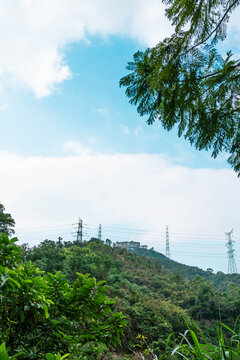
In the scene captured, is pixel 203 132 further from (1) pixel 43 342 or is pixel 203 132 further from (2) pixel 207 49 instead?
(1) pixel 43 342

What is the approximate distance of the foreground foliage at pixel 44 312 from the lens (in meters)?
1.06

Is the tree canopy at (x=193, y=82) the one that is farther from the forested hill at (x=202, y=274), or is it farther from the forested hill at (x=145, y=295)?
the forested hill at (x=202, y=274)

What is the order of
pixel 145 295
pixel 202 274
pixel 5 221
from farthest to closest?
1. pixel 202 274
2. pixel 5 221
3. pixel 145 295

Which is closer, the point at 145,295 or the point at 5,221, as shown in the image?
→ the point at 145,295

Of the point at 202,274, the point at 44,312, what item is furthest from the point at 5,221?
the point at 202,274

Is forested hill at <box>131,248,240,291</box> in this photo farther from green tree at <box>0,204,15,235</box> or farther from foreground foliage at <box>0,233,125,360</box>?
foreground foliage at <box>0,233,125,360</box>

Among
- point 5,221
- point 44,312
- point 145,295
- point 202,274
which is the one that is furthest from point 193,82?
point 202,274

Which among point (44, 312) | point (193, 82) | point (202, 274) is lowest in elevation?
point (202, 274)

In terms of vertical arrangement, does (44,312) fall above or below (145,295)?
above

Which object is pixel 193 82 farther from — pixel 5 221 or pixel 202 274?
pixel 202 274

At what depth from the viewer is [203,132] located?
5.11ft

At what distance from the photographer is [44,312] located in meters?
1.21

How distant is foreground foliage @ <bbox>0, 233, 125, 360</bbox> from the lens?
1.06 metres

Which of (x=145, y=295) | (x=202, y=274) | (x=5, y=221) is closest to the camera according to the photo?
(x=145, y=295)
